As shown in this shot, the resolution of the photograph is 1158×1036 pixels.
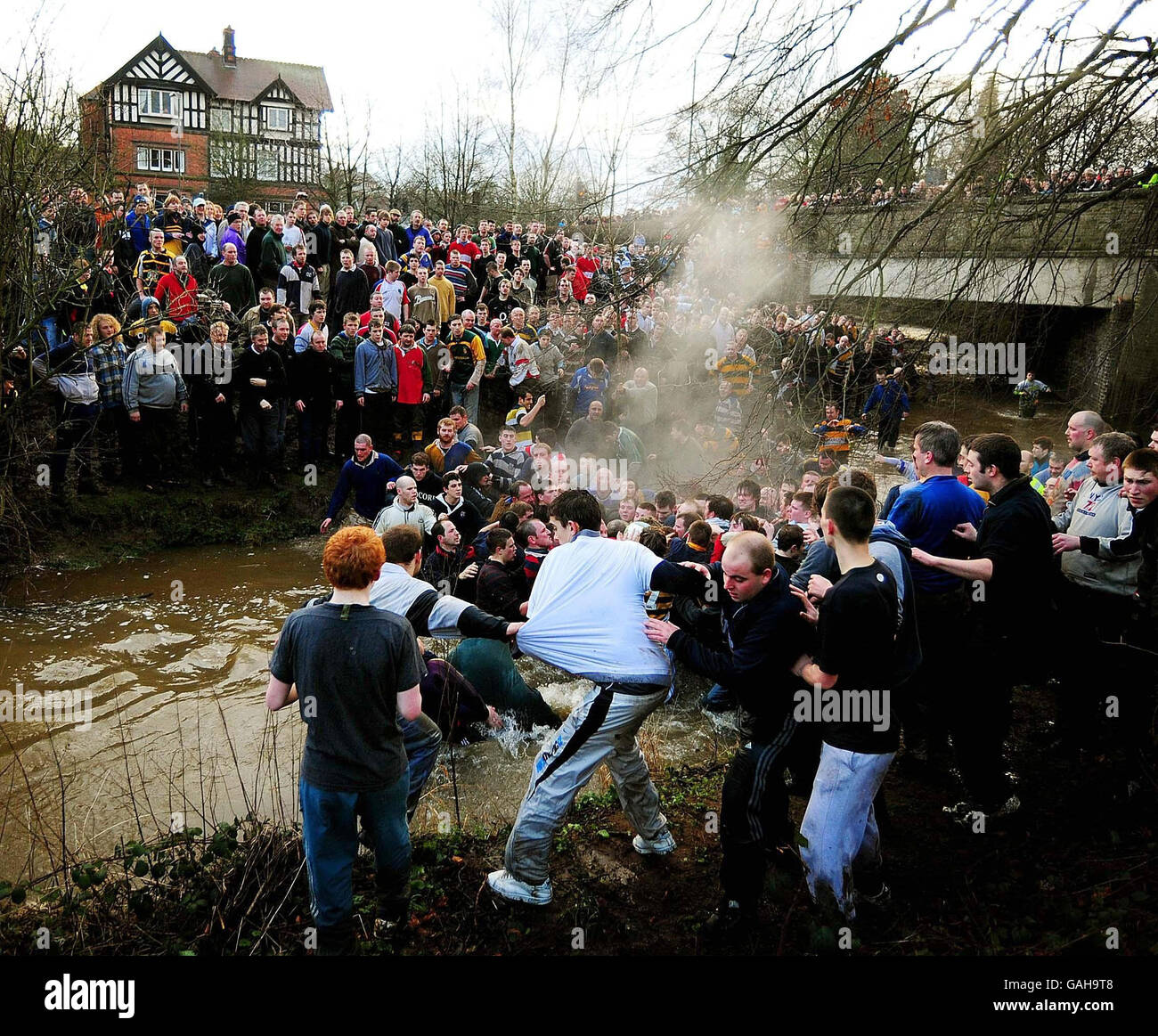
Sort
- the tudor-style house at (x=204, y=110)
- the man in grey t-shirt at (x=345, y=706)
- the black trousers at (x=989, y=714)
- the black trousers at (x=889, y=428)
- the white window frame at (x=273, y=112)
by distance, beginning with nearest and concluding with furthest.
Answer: the man in grey t-shirt at (x=345, y=706) → the black trousers at (x=989, y=714) → the black trousers at (x=889, y=428) → the tudor-style house at (x=204, y=110) → the white window frame at (x=273, y=112)

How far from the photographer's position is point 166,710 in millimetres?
7098

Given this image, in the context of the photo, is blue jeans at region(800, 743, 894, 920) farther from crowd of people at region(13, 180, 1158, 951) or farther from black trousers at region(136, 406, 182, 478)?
black trousers at region(136, 406, 182, 478)

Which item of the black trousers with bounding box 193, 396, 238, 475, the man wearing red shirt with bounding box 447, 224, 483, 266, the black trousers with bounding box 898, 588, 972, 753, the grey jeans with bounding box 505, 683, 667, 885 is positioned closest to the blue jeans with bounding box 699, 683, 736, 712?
the black trousers with bounding box 898, 588, 972, 753

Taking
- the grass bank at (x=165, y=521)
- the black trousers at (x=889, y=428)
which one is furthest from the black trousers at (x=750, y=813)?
the black trousers at (x=889, y=428)

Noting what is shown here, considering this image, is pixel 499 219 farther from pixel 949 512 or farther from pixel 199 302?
pixel 949 512

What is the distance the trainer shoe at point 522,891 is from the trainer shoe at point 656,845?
73 cm

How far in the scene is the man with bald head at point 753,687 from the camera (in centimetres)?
380

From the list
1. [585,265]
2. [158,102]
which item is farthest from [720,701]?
[158,102]

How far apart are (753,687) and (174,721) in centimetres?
526

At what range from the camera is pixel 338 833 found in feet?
11.8

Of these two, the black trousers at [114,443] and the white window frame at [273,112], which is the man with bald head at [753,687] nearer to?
the black trousers at [114,443]

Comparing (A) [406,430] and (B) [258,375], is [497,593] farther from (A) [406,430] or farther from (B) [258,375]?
(A) [406,430]
